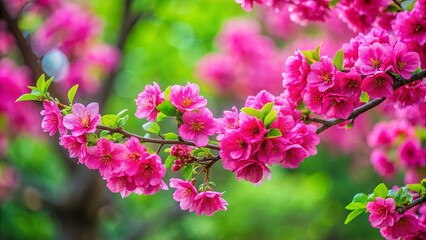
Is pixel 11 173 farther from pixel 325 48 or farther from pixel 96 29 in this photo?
pixel 325 48

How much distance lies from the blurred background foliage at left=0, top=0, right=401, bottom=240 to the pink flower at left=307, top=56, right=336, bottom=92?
13.9 ft

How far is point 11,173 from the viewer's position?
5723 mm

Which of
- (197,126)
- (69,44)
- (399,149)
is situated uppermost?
(197,126)

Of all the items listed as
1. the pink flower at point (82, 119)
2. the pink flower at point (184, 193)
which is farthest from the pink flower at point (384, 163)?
the pink flower at point (82, 119)

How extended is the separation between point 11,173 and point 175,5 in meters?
2.47

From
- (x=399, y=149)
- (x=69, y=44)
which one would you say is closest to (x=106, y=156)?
(x=399, y=149)

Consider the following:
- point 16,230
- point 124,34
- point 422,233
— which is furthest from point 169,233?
point 422,233

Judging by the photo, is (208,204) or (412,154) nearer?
(208,204)

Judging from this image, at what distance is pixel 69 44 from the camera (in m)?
5.06

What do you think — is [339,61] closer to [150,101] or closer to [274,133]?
[274,133]

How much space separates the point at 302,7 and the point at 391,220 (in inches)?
36.2

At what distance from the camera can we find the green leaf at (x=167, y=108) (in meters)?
1.68

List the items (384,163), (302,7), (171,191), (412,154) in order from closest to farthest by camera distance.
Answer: (302,7) → (412,154) → (384,163) → (171,191)

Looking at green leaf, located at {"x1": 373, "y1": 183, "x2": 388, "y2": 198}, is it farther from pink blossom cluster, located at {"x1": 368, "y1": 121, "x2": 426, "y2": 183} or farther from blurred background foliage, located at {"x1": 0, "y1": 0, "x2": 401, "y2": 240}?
blurred background foliage, located at {"x1": 0, "y1": 0, "x2": 401, "y2": 240}
